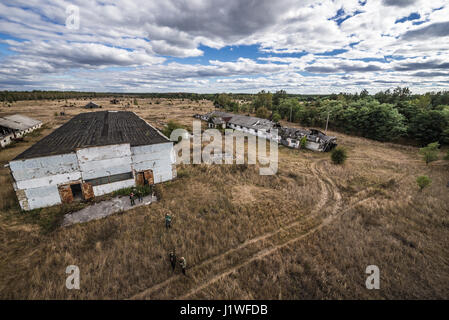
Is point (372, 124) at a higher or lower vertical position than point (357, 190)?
higher

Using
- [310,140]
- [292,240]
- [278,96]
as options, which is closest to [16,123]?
[292,240]

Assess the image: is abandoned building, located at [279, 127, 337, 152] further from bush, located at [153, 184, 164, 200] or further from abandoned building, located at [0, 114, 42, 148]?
abandoned building, located at [0, 114, 42, 148]

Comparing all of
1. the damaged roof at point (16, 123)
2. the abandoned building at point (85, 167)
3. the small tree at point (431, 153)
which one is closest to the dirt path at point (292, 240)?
the abandoned building at point (85, 167)

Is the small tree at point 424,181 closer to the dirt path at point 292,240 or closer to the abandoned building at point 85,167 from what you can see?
the dirt path at point 292,240

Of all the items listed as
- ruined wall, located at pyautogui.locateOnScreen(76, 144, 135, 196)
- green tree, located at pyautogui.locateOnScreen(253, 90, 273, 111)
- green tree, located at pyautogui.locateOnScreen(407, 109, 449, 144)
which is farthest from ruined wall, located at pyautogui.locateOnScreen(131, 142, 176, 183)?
green tree, located at pyautogui.locateOnScreen(253, 90, 273, 111)

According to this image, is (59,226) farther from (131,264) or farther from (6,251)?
(131,264)

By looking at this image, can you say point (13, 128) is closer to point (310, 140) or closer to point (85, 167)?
point (85, 167)

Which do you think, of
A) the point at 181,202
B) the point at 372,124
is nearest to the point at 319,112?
the point at 372,124
